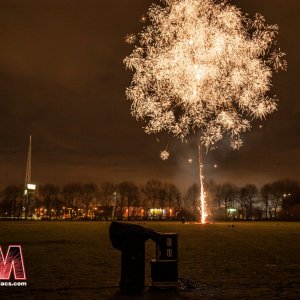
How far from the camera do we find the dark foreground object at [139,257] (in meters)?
8.20

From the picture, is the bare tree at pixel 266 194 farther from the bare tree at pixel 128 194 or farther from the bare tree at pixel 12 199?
the bare tree at pixel 12 199

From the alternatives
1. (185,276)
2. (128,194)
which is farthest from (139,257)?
(128,194)

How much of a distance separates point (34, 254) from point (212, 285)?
8111mm

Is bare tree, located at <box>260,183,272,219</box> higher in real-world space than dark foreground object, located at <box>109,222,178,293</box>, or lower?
higher

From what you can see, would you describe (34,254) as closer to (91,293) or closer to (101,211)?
(91,293)

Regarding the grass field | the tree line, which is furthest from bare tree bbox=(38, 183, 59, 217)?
the grass field

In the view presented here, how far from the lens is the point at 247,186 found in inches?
4688

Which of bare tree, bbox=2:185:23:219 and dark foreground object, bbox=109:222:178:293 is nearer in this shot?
dark foreground object, bbox=109:222:178:293

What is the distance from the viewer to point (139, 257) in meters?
8.26

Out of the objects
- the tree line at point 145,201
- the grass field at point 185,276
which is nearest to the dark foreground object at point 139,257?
the grass field at point 185,276

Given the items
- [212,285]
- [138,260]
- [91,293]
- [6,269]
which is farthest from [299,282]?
[6,269]

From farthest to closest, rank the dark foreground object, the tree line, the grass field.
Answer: the tree line < the dark foreground object < the grass field

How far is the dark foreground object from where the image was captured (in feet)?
26.9

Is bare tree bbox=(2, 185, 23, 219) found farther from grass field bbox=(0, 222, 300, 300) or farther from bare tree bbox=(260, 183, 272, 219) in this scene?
grass field bbox=(0, 222, 300, 300)
